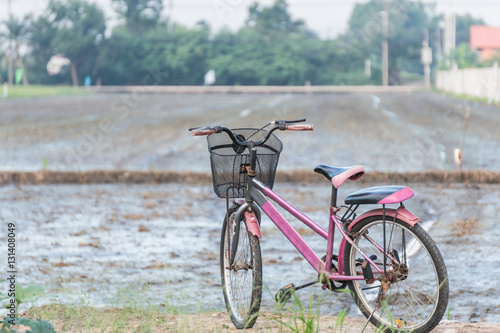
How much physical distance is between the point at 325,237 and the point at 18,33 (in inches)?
2869

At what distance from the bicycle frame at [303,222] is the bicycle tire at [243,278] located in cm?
12

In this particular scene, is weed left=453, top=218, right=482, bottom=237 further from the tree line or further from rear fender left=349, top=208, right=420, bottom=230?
the tree line

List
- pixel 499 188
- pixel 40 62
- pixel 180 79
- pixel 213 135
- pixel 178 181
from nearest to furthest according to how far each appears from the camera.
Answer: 1. pixel 213 135
2. pixel 499 188
3. pixel 178 181
4. pixel 40 62
5. pixel 180 79

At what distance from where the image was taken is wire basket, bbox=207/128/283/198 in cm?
464

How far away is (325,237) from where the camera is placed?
4500 mm

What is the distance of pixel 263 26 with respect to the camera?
86000mm

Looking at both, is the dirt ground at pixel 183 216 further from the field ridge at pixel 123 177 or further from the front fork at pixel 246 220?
the front fork at pixel 246 220

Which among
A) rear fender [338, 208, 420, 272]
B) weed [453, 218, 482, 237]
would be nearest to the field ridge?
weed [453, 218, 482, 237]

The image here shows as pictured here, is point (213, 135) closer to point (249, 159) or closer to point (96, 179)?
point (249, 159)

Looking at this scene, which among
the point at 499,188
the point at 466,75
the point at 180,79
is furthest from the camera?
the point at 180,79

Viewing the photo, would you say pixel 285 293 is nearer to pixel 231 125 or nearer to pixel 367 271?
pixel 367 271

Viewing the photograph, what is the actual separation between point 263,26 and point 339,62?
29.6 ft

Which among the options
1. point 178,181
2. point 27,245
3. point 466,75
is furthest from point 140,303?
point 466,75

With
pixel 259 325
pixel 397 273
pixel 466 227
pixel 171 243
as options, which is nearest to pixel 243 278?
pixel 259 325
